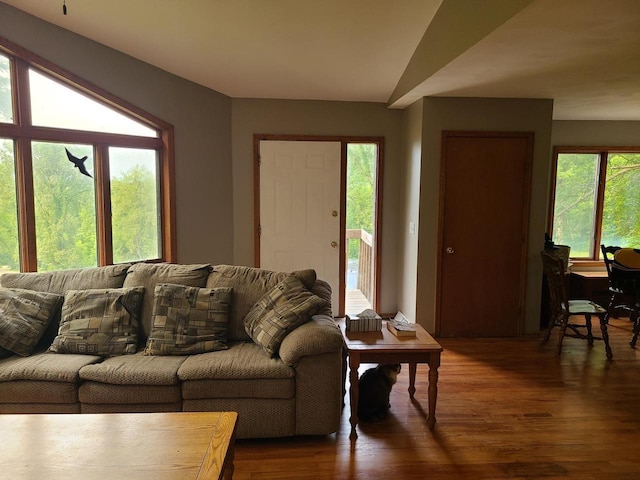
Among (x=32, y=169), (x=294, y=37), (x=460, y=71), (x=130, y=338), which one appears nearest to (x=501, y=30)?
(x=460, y=71)

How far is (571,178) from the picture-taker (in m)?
5.39

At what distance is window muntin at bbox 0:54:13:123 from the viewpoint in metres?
3.12

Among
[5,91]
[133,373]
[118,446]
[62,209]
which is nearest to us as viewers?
[118,446]

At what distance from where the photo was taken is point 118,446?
63.9 inches

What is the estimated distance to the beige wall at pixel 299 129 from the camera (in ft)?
15.3

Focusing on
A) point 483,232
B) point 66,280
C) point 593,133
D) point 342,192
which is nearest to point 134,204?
point 66,280

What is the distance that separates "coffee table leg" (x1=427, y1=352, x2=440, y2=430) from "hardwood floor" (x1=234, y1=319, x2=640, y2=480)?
7cm

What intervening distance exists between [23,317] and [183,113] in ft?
7.44

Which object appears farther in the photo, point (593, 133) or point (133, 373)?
point (593, 133)

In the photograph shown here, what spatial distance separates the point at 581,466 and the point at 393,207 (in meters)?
2.99

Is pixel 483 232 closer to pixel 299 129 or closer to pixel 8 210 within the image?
pixel 299 129

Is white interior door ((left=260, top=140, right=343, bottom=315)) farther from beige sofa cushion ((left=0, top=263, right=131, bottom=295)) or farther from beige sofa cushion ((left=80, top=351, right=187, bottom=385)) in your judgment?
beige sofa cushion ((left=80, top=351, right=187, bottom=385))

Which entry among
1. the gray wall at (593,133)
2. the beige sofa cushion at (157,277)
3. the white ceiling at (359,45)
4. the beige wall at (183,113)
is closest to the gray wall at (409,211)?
the white ceiling at (359,45)

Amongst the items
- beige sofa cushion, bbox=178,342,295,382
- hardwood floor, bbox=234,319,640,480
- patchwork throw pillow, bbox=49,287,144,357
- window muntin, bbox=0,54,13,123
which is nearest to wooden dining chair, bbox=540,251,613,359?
hardwood floor, bbox=234,319,640,480
